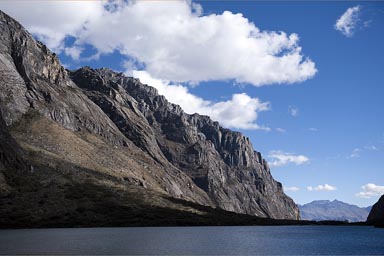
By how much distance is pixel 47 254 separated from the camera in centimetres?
7269

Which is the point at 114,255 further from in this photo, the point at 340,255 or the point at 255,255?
the point at 340,255

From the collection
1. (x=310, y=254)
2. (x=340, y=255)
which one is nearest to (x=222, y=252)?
(x=310, y=254)

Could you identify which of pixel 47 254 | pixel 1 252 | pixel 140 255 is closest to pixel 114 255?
pixel 140 255

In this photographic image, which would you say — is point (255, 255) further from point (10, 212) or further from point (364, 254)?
point (10, 212)

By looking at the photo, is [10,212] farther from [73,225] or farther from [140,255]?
[140,255]

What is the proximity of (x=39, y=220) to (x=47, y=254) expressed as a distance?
127 metres

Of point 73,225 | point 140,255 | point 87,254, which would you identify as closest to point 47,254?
point 87,254

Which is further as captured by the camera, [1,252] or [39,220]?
[39,220]

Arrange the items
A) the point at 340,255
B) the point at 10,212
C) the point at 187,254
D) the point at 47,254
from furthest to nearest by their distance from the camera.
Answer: the point at 10,212
the point at 340,255
the point at 187,254
the point at 47,254

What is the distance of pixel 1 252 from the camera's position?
247 feet

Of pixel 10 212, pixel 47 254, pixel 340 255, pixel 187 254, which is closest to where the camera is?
pixel 47 254

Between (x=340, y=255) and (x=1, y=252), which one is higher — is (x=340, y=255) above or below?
above

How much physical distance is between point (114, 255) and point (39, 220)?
129976 mm

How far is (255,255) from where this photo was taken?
7994 centimetres
